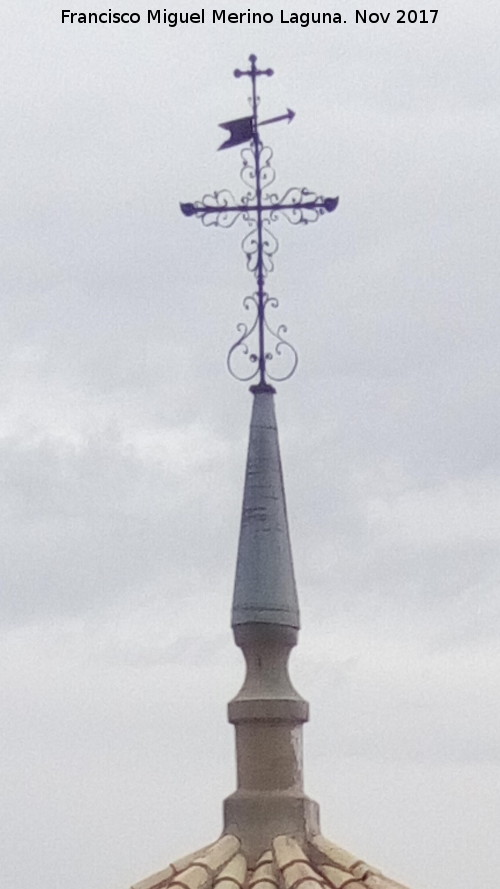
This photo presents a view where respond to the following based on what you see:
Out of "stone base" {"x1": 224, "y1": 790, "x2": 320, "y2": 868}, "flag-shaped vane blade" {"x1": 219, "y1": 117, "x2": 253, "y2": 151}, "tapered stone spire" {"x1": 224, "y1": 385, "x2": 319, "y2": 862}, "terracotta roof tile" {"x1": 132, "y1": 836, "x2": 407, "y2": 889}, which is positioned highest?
"flag-shaped vane blade" {"x1": 219, "y1": 117, "x2": 253, "y2": 151}

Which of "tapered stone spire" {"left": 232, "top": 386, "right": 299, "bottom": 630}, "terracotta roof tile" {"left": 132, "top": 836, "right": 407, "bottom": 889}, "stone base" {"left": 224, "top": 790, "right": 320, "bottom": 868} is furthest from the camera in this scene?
"tapered stone spire" {"left": 232, "top": 386, "right": 299, "bottom": 630}

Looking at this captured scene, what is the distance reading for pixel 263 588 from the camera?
7.37 meters

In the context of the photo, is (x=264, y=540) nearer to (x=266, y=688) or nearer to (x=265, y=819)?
(x=266, y=688)

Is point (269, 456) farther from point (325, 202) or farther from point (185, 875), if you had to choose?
point (185, 875)

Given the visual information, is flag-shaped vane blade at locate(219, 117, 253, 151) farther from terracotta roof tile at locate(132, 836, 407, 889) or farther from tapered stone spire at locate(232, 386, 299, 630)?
terracotta roof tile at locate(132, 836, 407, 889)

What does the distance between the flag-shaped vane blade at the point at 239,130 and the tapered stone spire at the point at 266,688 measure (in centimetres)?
168

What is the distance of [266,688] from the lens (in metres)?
7.35

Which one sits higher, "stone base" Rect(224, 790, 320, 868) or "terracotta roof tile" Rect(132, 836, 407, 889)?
"stone base" Rect(224, 790, 320, 868)

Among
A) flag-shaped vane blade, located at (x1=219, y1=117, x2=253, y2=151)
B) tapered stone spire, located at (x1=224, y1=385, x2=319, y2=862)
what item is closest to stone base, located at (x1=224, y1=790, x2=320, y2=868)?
tapered stone spire, located at (x1=224, y1=385, x2=319, y2=862)

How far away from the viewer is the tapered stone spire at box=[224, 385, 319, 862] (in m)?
7.18

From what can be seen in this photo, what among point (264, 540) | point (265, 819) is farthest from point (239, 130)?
point (265, 819)

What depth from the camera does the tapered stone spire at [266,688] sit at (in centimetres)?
718

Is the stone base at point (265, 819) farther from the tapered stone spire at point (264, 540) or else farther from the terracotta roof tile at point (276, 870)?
the tapered stone spire at point (264, 540)

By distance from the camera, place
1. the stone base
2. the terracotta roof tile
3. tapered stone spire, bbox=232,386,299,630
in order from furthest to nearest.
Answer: tapered stone spire, bbox=232,386,299,630 → the stone base → the terracotta roof tile
